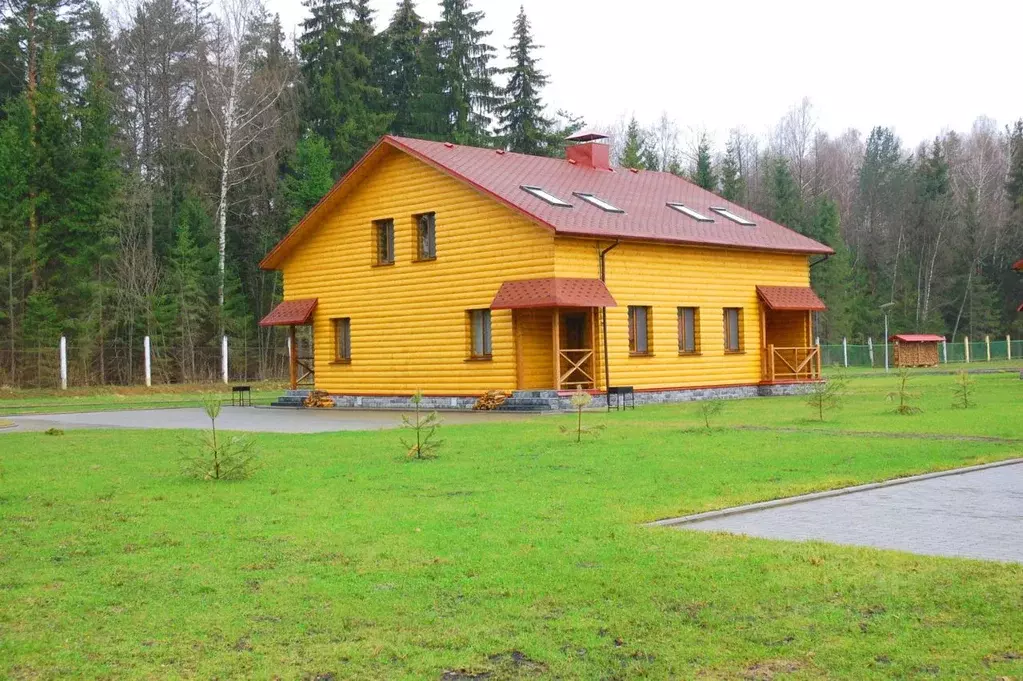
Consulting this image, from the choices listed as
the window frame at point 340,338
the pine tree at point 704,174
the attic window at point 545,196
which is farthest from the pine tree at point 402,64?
the attic window at point 545,196

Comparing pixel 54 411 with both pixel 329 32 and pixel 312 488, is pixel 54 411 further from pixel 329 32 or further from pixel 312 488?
pixel 329 32

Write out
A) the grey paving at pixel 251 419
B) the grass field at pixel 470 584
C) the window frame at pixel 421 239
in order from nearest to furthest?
the grass field at pixel 470 584
the grey paving at pixel 251 419
the window frame at pixel 421 239

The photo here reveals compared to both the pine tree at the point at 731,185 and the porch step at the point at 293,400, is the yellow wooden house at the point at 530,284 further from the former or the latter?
the pine tree at the point at 731,185

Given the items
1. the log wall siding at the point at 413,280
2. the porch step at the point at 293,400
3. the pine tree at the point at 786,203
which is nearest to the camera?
the log wall siding at the point at 413,280

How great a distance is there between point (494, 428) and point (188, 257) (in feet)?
92.2

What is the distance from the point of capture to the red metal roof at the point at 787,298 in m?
29.6

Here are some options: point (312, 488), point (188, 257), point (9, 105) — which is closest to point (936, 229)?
point (188, 257)

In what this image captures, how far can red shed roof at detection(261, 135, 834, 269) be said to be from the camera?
26.0 meters

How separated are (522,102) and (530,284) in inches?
1228

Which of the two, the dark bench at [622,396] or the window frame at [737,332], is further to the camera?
Result: the window frame at [737,332]

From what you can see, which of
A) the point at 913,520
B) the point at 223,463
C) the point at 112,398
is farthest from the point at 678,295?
the point at 913,520

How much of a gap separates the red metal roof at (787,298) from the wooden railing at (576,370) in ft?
20.4

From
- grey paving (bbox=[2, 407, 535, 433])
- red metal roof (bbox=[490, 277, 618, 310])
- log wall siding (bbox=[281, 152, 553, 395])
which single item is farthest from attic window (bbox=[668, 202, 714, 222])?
grey paving (bbox=[2, 407, 535, 433])

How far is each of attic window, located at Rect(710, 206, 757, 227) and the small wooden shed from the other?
23886 mm
